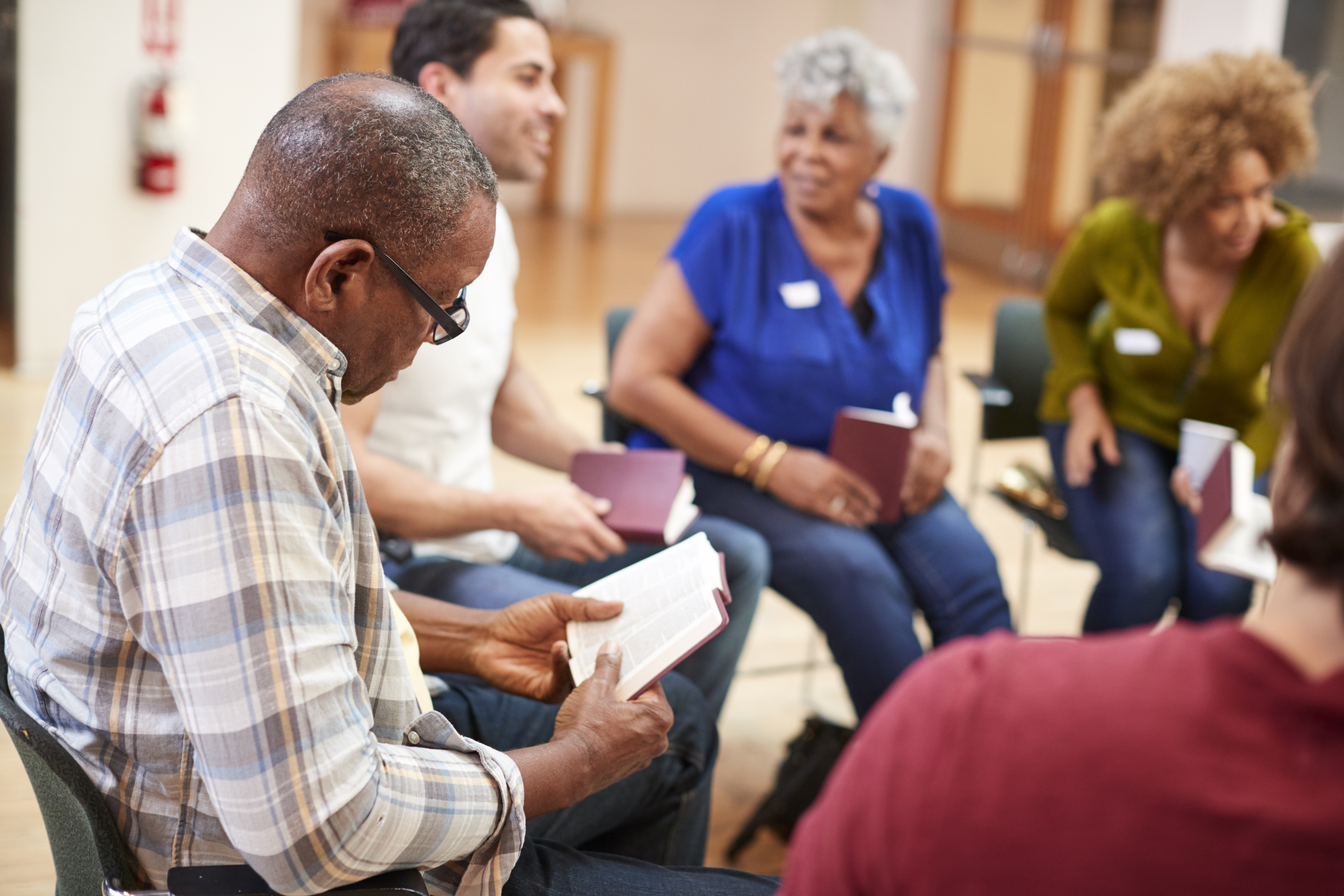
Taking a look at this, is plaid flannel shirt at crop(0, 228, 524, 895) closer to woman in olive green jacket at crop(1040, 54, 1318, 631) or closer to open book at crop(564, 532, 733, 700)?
open book at crop(564, 532, 733, 700)

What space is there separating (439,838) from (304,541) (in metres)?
0.30

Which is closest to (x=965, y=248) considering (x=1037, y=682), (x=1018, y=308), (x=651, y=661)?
(x=1018, y=308)

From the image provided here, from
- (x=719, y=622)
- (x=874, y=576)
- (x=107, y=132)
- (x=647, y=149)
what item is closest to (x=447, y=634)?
(x=719, y=622)

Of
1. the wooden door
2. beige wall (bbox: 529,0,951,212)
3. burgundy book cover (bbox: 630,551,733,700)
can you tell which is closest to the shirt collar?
burgundy book cover (bbox: 630,551,733,700)

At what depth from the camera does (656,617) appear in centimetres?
148

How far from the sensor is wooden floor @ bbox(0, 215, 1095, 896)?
2.40 meters

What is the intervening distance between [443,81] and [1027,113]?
20.4 feet

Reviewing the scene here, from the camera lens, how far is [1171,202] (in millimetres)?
2758

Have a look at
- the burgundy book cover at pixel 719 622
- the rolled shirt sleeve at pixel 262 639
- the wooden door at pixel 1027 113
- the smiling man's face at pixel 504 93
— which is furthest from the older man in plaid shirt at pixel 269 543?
the wooden door at pixel 1027 113

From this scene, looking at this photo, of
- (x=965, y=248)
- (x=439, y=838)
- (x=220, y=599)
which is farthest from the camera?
(x=965, y=248)

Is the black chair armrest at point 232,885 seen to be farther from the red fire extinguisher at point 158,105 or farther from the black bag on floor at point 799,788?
the red fire extinguisher at point 158,105

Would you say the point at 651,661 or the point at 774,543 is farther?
the point at 774,543

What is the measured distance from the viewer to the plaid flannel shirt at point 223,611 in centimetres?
100

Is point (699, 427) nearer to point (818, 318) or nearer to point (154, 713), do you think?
point (818, 318)
